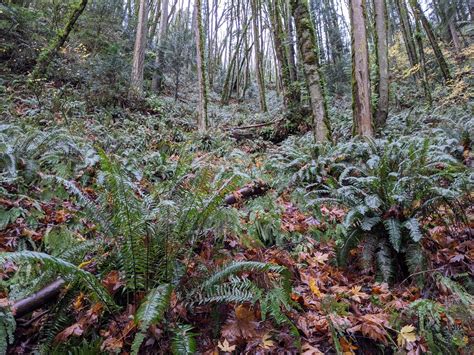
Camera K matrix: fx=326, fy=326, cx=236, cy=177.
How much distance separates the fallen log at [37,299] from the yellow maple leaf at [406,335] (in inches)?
90.8

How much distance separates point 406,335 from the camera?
2.24m

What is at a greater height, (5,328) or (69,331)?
(5,328)

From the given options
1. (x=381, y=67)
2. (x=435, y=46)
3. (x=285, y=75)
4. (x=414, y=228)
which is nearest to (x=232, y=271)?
(x=414, y=228)

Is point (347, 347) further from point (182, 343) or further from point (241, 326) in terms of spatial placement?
point (182, 343)

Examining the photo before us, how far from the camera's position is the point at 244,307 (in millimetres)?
2326

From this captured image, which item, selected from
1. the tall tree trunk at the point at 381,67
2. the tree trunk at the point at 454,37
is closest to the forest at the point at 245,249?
the tall tree trunk at the point at 381,67

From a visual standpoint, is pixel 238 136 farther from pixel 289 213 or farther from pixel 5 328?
pixel 5 328

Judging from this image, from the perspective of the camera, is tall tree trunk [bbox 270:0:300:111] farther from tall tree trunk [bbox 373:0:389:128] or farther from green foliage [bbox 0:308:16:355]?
green foliage [bbox 0:308:16:355]

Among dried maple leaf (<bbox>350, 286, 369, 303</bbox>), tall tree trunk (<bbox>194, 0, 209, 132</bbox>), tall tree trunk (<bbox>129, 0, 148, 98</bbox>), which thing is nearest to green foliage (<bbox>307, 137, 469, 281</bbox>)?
dried maple leaf (<bbox>350, 286, 369, 303</bbox>)

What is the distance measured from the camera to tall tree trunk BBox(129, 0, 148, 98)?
11.5 meters

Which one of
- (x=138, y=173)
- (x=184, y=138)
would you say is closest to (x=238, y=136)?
(x=184, y=138)

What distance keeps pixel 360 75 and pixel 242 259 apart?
16.7 feet

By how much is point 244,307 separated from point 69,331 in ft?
3.74

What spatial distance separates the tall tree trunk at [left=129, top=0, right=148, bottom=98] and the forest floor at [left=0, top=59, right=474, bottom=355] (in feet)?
22.8
